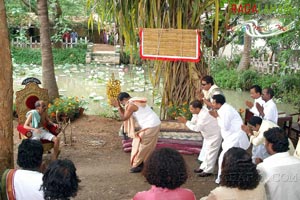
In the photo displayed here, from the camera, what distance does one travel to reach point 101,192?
17.5ft

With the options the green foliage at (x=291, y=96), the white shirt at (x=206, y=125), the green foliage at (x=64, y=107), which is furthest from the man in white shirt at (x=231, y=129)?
the green foliage at (x=291, y=96)

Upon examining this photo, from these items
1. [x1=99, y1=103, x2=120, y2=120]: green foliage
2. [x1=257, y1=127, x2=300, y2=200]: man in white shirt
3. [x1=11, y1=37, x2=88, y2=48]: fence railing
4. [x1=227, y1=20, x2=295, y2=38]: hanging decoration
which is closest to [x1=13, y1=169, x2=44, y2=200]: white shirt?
[x1=257, y1=127, x2=300, y2=200]: man in white shirt

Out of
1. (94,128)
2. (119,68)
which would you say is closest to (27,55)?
(119,68)

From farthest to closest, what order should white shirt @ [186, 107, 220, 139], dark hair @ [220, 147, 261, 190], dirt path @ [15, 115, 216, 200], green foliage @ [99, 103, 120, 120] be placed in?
1. green foliage @ [99, 103, 120, 120]
2. white shirt @ [186, 107, 220, 139]
3. dirt path @ [15, 115, 216, 200]
4. dark hair @ [220, 147, 261, 190]

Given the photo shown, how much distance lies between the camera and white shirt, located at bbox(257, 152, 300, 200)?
3211 millimetres

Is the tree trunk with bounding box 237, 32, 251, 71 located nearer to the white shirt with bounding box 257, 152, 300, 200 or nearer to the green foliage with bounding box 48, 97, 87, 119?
the green foliage with bounding box 48, 97, 87, 119

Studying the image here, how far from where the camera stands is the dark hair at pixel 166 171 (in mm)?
2684

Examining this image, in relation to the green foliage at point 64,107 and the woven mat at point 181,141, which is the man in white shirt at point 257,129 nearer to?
the woven mat at point 181,141

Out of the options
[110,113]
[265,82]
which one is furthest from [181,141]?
[265,82]

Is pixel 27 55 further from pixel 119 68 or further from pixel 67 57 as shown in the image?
pixel 119 68

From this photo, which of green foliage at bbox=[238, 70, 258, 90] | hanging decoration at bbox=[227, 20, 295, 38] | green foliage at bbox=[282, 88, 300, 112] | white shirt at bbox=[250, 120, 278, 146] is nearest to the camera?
→ white shirt at bbox=[250, 120, 278, 146]

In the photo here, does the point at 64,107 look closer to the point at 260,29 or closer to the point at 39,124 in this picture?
the point at 39,124

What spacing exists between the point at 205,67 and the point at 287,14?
470cm

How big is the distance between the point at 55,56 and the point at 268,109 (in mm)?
16275
